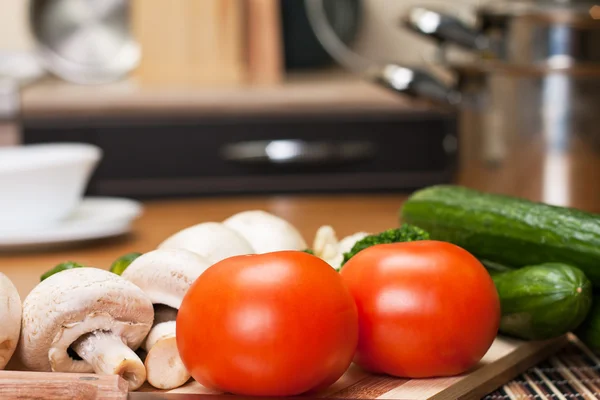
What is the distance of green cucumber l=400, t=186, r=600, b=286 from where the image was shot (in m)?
0.93

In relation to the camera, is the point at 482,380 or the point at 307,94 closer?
the point at 482,380

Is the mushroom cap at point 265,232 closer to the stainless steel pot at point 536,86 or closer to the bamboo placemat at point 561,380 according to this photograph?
the bamboo placemat at point 561,380

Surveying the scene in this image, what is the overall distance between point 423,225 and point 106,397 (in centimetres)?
53

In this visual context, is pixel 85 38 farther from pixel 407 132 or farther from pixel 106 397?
pixel 106 397

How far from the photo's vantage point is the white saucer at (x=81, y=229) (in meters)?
1.41

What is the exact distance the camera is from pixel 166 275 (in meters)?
0.84

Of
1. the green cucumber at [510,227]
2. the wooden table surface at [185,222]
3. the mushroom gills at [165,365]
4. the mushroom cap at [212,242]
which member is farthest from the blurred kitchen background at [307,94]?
the mushroom gills at [165,365]

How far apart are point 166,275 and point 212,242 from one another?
0.15 m

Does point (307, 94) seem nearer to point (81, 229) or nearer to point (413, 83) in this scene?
point (413, 83)

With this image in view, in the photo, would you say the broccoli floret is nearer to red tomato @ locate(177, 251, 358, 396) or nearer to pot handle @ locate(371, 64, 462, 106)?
red tomato @ locate(177, 251, 358, 396)

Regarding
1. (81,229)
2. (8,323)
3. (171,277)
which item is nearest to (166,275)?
(171,277)

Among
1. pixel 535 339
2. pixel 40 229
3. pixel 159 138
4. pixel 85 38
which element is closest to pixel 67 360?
pixel 535 339

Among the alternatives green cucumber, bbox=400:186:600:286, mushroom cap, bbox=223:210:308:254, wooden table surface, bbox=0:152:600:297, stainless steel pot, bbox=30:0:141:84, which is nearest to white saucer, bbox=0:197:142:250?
wooden table surface, bbox=0:152:600:297

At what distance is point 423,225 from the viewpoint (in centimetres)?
113
